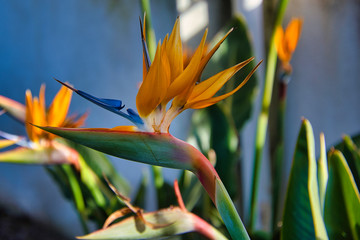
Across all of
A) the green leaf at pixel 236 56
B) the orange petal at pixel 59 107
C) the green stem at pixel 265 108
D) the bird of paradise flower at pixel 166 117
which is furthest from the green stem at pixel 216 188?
the green leaf at pixel 236 56

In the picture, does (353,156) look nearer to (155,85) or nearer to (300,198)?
(300,198)

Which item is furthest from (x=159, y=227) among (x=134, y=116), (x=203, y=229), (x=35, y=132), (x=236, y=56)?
(x=236, y=56)

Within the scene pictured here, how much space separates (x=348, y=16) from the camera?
98 cm

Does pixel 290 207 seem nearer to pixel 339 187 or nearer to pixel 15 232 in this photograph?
pixel 339 187

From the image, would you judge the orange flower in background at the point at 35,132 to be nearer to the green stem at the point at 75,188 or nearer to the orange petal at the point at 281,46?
the green stem at the point at 75,188

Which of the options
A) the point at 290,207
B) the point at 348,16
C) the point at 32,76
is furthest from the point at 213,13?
the point at 290,207

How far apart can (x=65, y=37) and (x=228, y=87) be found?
0.66 meters

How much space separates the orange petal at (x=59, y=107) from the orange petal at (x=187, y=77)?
0.23m

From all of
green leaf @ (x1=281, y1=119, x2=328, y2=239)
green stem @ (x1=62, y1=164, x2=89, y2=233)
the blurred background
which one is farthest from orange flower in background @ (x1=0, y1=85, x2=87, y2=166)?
the blurred background

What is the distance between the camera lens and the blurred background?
103cm

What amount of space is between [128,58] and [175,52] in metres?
0.90

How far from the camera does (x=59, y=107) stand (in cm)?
56

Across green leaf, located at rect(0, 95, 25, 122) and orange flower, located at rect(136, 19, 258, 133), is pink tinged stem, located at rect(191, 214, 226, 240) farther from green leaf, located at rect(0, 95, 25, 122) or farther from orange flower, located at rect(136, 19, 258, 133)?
green leaf, located at rect(0, 95, 25, 122)

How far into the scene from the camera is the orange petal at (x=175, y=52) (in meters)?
0.36
